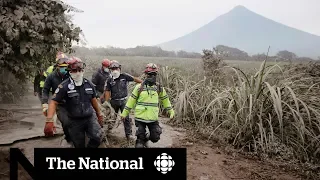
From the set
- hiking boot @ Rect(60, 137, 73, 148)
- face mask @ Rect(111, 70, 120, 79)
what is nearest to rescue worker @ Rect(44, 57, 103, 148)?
hiking boot @ Rect(60, 137, 73, 148)

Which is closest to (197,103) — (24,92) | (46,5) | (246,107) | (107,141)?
(246,107)

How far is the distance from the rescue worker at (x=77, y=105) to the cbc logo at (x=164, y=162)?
1.24m

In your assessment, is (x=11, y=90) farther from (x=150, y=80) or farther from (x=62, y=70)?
(x=150, y=80)

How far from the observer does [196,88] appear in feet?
27.1

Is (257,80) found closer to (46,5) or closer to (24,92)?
(46,5)

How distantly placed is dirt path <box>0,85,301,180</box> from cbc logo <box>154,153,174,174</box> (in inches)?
→ 42.8

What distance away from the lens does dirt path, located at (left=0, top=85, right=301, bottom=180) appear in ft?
15.1

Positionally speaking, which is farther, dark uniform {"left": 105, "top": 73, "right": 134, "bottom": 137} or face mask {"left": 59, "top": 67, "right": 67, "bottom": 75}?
dark uniform {"left": 105, "top": 73, "right": 134, "bottom": 137}

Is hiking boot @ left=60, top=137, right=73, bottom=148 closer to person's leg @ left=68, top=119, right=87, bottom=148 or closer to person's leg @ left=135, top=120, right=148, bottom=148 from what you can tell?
person's leg @ left=68, top=119, right=87, bottom=148

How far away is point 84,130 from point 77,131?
0.36 ft

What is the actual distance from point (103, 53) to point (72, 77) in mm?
23034

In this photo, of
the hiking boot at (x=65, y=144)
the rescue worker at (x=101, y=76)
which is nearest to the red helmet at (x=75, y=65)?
the hiking boot at (x=65, y=144)

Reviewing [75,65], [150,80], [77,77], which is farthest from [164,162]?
[75,65]

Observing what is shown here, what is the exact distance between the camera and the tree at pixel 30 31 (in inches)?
201
